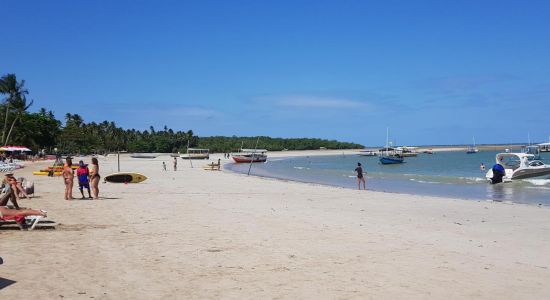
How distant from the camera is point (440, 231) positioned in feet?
36.4

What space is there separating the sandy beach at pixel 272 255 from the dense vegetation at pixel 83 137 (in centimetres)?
3100

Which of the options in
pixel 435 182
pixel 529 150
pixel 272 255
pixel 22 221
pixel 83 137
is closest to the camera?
pixel 272 255

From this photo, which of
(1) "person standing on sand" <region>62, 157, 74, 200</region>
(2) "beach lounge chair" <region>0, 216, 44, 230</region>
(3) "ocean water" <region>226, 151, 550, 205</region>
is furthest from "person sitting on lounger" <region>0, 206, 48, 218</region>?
(3) "ocean water" <region>226, 151, 550, 205</region>

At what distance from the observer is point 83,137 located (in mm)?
98688

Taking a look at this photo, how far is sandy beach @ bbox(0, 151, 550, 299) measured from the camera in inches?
237

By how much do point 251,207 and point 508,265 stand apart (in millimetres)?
8918

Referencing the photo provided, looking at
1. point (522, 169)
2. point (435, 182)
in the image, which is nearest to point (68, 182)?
point (435, 182)

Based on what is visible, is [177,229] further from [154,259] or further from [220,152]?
[220,152]

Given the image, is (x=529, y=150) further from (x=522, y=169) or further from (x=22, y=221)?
(x=22, y=221)

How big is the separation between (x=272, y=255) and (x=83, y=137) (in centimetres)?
9850

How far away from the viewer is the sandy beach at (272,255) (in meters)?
6.02

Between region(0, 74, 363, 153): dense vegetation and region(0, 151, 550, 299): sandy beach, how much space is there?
31002 millimetres

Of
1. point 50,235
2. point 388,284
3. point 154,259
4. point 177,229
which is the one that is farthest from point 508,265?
point 50,235

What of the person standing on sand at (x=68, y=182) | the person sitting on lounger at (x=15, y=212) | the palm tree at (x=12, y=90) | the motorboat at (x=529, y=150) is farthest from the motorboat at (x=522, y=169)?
the palm tree at (x=12, y=90)
